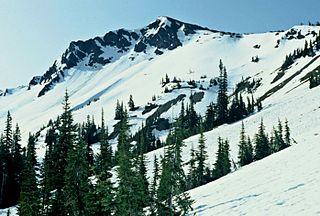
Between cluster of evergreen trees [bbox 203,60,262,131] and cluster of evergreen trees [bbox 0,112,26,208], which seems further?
cluster of evergreen trees [bbox 203,60,262,131]

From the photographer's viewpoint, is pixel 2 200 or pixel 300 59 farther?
pixel 300 59

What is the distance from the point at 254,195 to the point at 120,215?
8.32m

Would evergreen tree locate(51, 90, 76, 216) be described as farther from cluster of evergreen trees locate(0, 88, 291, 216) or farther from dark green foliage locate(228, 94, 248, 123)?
dark green foliage locate(228, 94, 248, 123)

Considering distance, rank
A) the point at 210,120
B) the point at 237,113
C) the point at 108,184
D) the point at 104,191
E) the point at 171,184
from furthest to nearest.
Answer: the point at 210,120, the point at 237,113, the point at 171,184, the point at 108,184, the point at 104,191

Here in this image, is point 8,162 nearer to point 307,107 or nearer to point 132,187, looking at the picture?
point 132,187

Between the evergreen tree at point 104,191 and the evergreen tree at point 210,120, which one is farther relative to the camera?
the evergreen tree at point 210,120

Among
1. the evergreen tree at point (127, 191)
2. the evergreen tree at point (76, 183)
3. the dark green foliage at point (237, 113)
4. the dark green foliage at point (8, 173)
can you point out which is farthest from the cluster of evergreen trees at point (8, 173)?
the dark green foliage at point (237, 113)

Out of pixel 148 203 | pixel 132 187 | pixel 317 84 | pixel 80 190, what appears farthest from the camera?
pixel 317 84

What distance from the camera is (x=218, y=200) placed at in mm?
29250

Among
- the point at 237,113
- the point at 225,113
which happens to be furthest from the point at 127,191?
the point at 225,113

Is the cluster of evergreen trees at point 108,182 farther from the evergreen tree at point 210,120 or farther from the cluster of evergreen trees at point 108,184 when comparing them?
the evergreen tree at point 210,120

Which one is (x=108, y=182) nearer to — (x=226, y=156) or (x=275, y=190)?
(x=275, y=190)

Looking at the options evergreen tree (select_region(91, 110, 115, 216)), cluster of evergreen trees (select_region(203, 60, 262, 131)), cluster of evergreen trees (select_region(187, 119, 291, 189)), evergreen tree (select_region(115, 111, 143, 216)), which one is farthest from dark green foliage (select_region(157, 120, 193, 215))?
cluster of evergreen trees (select_region(203, 60, 262, 131))

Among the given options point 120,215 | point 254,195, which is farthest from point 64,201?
point 254,195
